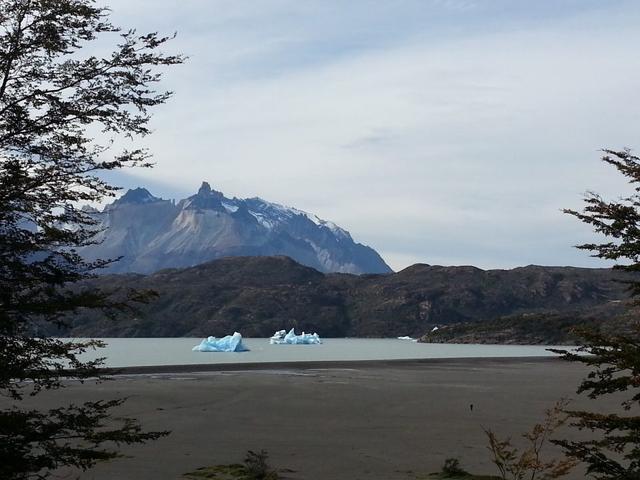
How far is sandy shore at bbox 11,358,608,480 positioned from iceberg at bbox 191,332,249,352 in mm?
49539

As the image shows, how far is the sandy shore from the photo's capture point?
1482 centimetres

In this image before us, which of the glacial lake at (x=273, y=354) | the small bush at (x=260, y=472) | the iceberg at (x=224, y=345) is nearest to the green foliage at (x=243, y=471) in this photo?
the small bush at (x=260, y=472)

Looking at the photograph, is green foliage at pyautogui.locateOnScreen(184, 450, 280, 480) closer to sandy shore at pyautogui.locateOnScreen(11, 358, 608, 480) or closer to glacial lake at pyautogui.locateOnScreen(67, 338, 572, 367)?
sandy shore at pyautogui.locateOnScreen(11, 358, 608, 480)

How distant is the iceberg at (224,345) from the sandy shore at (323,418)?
49.5 metres

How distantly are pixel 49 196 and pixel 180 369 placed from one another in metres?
44.3

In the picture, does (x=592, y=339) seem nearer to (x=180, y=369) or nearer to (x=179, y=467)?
(x=179, y=467)

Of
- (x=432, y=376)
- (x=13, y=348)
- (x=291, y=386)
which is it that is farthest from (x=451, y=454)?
(x=432, y=376)

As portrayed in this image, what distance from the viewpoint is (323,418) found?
22797mm

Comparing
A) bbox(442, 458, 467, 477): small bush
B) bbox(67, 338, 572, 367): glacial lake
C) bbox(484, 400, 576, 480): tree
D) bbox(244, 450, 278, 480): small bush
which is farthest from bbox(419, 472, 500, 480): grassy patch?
bbox(67, 338, 572, 367): glacial lake

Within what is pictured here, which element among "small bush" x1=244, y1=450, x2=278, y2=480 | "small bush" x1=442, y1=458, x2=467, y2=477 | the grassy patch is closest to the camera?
"small bush" x1=244, y1=450, x2=278, y2=480

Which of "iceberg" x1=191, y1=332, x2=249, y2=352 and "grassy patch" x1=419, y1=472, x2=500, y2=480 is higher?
"grassy patch" x1=419, y1=472, x2=500, y2=480

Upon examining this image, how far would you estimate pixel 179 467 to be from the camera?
1409cm

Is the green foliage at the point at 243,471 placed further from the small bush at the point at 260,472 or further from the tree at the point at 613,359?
the tree at the point at 613,359

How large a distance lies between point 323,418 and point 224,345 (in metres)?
75.6
